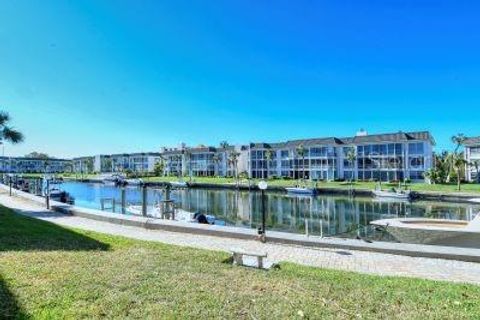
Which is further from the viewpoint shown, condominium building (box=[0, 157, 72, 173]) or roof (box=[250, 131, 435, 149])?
condominium building (box=[0, 157, 72, 173])

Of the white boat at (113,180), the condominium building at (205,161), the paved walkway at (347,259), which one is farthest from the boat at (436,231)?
the white boat at (113,180)

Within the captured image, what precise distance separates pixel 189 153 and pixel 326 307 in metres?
118

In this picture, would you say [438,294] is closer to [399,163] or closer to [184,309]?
[184,309]

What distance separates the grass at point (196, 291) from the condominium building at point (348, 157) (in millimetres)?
73362

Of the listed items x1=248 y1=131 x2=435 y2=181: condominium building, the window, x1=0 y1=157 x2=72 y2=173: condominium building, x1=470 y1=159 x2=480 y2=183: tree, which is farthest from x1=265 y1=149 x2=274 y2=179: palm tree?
x1=0 y1=157 x2=72 y2=173: condominium building

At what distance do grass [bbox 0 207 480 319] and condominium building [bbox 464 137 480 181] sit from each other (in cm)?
7240

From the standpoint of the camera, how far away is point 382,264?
1020cm

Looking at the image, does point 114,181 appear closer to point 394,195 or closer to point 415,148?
point 394,195

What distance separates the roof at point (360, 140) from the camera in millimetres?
76625

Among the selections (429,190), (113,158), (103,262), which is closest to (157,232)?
(103,262)

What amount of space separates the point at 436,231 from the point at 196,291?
16.1 meters

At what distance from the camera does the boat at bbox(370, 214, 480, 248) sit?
17.0 meters

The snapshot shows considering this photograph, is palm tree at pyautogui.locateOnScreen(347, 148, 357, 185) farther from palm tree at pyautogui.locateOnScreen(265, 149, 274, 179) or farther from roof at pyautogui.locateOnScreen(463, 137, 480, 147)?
palm tree at pyautogui.locateOnScreen(265, 149, 274, 179)

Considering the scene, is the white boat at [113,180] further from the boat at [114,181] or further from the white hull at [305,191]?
the white hull at [305,191]
